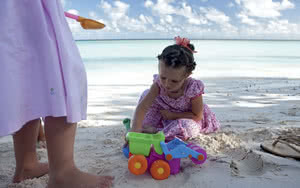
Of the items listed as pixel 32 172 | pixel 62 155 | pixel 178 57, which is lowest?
pixel 32 172

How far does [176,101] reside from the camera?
2.37 metres

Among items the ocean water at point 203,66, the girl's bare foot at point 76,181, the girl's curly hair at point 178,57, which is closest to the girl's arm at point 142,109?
the girl's curly hair at point 178,57

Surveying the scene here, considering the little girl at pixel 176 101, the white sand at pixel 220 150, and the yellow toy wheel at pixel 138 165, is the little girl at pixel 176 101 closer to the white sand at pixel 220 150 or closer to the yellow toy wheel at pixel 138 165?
the white sand at pixel 220 150

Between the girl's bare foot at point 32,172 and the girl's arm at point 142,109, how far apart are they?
2.11 feet

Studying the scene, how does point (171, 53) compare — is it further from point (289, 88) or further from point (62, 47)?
point (289, 88)

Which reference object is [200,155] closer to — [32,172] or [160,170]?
[160,170]

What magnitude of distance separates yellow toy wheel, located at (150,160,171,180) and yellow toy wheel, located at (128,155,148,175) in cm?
5

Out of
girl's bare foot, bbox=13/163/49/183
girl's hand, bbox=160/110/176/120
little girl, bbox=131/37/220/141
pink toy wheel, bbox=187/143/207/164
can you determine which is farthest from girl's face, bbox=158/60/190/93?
girl's bare foot, bbox=13/163/49/183

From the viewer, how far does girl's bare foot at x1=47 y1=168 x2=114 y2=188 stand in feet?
4.49

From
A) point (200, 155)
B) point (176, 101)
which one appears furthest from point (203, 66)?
point (200, 155)

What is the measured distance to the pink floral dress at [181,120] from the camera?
84.2 inches

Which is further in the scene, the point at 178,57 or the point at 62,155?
the point at 178,57

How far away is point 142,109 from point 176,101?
13.1 inches

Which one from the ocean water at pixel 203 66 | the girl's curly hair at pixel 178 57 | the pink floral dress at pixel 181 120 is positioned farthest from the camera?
the ocean water at pixel 203 66
